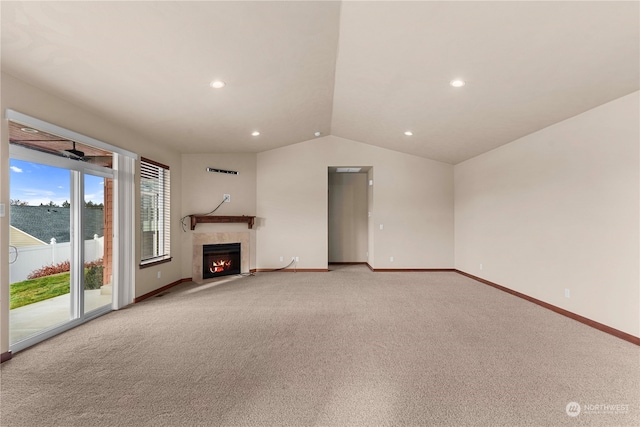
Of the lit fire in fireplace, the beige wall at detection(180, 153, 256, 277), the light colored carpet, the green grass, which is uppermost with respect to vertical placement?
the beige wall at detection(180, 153, 256, 277)

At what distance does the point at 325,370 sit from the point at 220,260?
451 cm

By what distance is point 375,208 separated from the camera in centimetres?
673

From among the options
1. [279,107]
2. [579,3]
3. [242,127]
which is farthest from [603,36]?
[242,127]

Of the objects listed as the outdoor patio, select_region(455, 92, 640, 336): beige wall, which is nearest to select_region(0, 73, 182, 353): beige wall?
the outdoor patio

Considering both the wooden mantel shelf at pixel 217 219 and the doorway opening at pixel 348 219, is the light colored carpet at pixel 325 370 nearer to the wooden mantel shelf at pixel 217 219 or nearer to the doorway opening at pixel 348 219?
the wooden mantel shelf at pixel 217 219

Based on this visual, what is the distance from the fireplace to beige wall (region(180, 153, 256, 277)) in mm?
295

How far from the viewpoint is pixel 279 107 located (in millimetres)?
4438

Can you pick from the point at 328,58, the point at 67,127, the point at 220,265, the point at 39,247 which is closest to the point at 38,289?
the point at 39,247

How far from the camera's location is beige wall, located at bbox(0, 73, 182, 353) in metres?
2.53

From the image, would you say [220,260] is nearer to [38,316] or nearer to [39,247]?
[38,316]

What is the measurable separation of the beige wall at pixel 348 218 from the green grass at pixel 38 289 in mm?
5708

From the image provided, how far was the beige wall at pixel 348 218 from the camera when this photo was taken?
7926mm

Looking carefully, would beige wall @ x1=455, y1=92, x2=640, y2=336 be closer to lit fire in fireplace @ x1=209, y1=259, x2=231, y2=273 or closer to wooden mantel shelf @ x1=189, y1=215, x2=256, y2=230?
wooden mantel shelf @ x1=189, y1=215, x2=256, y2=230

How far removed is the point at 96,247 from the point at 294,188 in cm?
393
